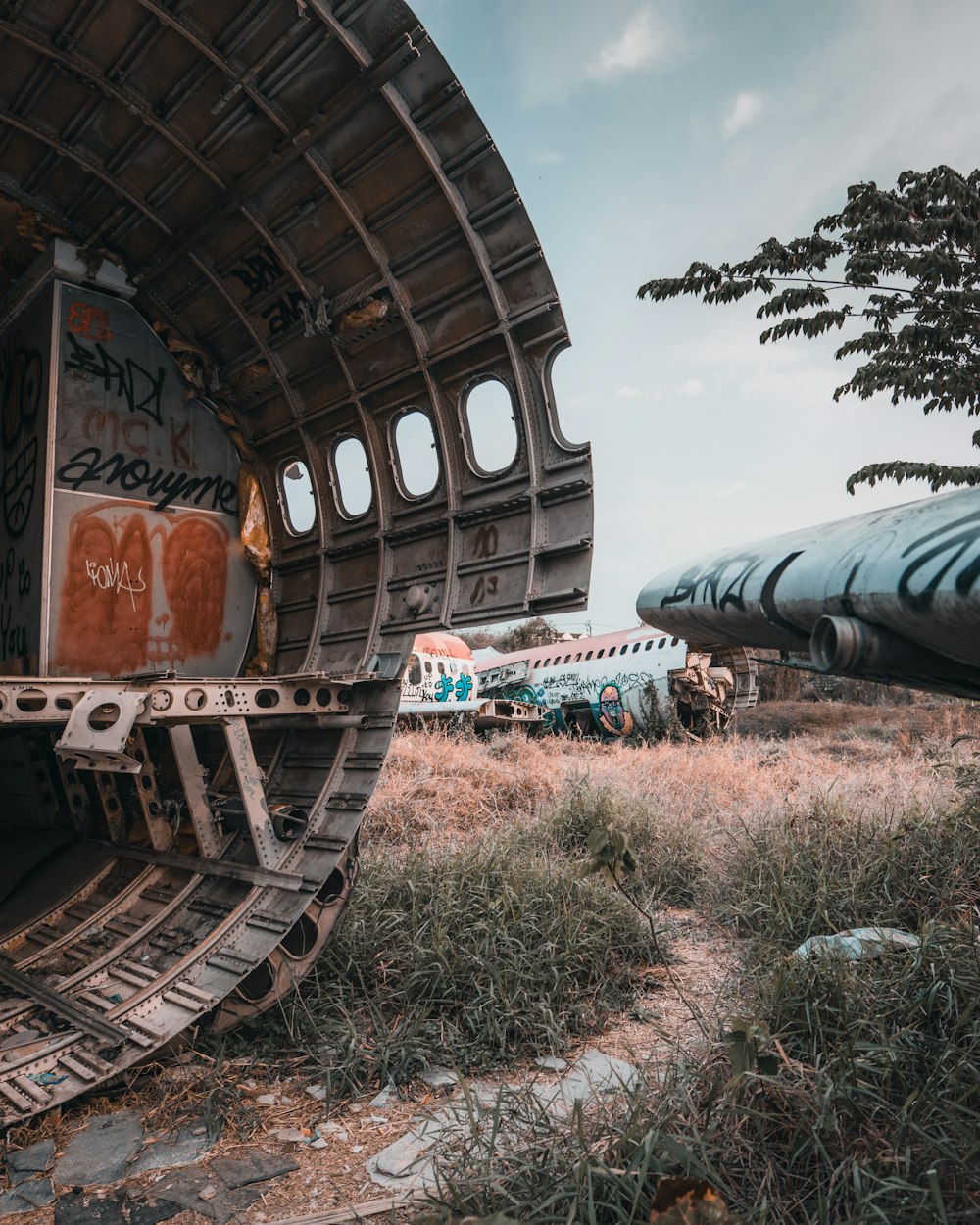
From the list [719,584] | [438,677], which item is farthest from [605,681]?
[719,584]

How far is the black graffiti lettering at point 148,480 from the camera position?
693cm

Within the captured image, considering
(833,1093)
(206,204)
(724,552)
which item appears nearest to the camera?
(724,552)

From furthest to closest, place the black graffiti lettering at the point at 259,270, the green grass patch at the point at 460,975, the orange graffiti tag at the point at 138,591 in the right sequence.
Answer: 1. the black graffiti lettering at the point at 259,270
2. the orange graffiti tag at the point at 138,591
3. the green grass patch at the point at 460,975

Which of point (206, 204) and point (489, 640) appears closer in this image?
point (206, 204)

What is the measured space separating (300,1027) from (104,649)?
11.8 feet

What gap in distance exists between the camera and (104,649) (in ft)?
23.1

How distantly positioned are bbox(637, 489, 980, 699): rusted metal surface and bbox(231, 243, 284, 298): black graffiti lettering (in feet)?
18.6

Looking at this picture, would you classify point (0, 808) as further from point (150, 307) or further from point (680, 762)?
point (680, 762)

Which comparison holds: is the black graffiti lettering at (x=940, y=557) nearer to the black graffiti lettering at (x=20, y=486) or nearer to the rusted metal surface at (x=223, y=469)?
the rusted metal surface at (x=223, y=469)

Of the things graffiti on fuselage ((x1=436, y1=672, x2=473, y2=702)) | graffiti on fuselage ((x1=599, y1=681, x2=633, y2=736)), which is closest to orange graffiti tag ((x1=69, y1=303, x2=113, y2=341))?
graffiti on fuselage ((x1=599, y1=681, x2=633, y2=736))

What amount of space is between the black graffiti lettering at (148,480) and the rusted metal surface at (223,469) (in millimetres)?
26

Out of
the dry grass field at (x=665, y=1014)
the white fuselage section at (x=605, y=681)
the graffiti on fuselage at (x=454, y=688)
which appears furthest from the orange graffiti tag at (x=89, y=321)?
the graffiti on fuselage at (x=454, y=688)

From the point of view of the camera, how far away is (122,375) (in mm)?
7297

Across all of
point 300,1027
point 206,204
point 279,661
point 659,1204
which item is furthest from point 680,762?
point 659,1204
